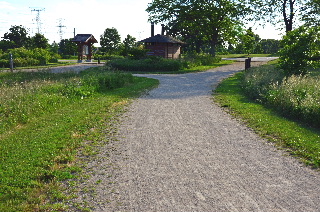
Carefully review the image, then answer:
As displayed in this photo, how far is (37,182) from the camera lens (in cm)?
463

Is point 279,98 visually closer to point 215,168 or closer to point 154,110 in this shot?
point 154,110

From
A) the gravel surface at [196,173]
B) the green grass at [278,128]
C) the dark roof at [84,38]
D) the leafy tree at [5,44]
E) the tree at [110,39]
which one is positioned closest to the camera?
the gravel surface at [196,173]

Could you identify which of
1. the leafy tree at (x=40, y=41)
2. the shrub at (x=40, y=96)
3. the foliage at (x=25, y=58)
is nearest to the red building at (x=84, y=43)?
the foliage at (x=25, y=58)

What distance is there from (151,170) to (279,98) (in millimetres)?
7302

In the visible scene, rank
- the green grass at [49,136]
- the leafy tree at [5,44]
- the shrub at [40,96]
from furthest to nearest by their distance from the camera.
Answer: the leafy tree at [5,44] → the shrub at [40,96] → the green grass at [49,136]

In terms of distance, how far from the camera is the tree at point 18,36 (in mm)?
53406

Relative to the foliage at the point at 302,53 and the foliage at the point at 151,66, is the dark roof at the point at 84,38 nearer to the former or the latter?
the foliage at the point at 151,66

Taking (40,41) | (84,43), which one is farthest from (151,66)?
(40,41)

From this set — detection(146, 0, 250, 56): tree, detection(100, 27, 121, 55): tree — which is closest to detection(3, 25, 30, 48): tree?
detection(100, 27, 121, 55): tree

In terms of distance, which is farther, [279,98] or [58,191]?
[279,98]

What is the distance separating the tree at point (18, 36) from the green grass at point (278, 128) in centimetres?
5025

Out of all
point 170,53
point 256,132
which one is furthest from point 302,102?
point 170,53

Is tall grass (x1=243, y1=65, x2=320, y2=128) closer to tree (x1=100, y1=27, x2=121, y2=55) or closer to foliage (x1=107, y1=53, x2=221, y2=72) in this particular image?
foliage (x1=107, y1=53, x2=221, y2=72)

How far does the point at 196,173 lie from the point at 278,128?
3844mm
